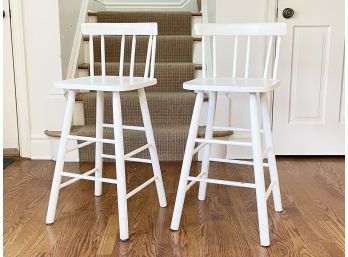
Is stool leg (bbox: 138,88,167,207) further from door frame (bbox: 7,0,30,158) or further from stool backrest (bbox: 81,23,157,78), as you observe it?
door frame (bbox: 7,0,30,158)

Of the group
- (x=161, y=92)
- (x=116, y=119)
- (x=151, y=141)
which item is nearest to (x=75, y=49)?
(x=161, y=92)

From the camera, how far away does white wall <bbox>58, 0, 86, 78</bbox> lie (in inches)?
107

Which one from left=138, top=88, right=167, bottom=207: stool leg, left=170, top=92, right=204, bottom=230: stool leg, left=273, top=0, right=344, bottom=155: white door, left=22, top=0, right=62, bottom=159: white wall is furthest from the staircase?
left=170, top=92, right=204, bottom=230: stool leg

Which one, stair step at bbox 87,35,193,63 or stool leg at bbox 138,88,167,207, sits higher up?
stair step at bbox 87,35,193,63

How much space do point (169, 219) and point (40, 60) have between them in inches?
54.8

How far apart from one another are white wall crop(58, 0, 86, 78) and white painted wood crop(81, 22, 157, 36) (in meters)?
0.83

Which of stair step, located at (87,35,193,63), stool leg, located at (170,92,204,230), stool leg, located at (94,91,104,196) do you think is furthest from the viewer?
stair step, located at (87,35,193,63)

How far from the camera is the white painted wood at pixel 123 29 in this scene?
1.82m

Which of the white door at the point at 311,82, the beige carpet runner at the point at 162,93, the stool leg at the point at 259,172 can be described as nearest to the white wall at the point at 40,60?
the beige carpet runner at the point at 162,93

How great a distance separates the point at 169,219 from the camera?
72.5 inches

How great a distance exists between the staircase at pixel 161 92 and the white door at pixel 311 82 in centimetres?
44

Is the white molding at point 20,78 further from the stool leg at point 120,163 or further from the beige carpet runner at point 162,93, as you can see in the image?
the stool leg at point 120,163

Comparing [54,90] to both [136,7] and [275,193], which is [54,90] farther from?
[136,7]

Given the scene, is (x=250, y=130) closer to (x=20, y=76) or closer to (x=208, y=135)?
(x=208, y=135)
